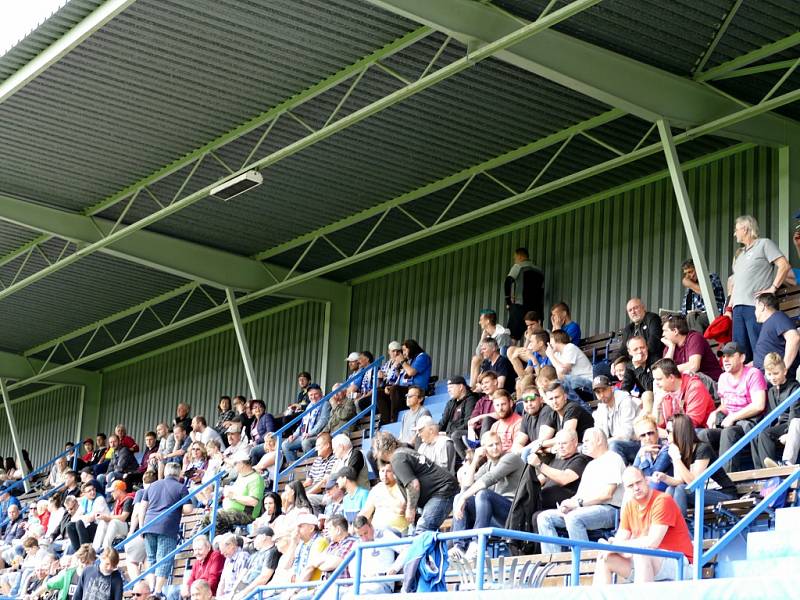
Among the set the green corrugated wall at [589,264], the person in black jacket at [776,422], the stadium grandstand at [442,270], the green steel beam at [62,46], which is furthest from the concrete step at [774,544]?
the green steel beam at [62,46]

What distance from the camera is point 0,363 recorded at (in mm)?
26891

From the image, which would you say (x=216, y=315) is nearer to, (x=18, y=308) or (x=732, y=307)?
(x=18, y=308)

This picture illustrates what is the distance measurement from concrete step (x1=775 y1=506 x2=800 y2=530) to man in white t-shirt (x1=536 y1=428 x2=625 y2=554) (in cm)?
139

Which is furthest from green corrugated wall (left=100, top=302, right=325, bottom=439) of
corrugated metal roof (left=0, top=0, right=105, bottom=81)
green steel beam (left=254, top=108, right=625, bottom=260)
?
corrugated metal roof (left=0, top=0, right=105, bottom=81)

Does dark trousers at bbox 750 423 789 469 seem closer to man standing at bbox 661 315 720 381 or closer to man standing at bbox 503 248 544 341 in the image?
man standing at bbox 661 315 720 381

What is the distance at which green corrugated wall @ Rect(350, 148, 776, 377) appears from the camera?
15.1 metres

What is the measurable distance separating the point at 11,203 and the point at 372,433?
613 cm

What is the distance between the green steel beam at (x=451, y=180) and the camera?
1475 cm

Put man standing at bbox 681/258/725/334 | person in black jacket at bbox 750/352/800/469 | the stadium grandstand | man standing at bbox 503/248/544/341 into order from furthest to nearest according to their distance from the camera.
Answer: man standing at bbox 503/248/544/341 → man standing at bbox 681/258/725/334 → the stadium grandstand → person in black jacket at bbox 750/352/800/469

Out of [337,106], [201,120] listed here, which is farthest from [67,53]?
[337,106]

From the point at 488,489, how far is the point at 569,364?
3.34 m

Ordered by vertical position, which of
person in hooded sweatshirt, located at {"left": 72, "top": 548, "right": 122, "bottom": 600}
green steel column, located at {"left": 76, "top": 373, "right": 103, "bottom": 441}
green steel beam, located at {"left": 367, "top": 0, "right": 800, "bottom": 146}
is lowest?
person in hooded sweatshirt, located at {"left": 72, "top": 548, "right": 122, "bottom": 600}

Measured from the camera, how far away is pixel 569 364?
13352 mm

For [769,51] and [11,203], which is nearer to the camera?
[769,51]
